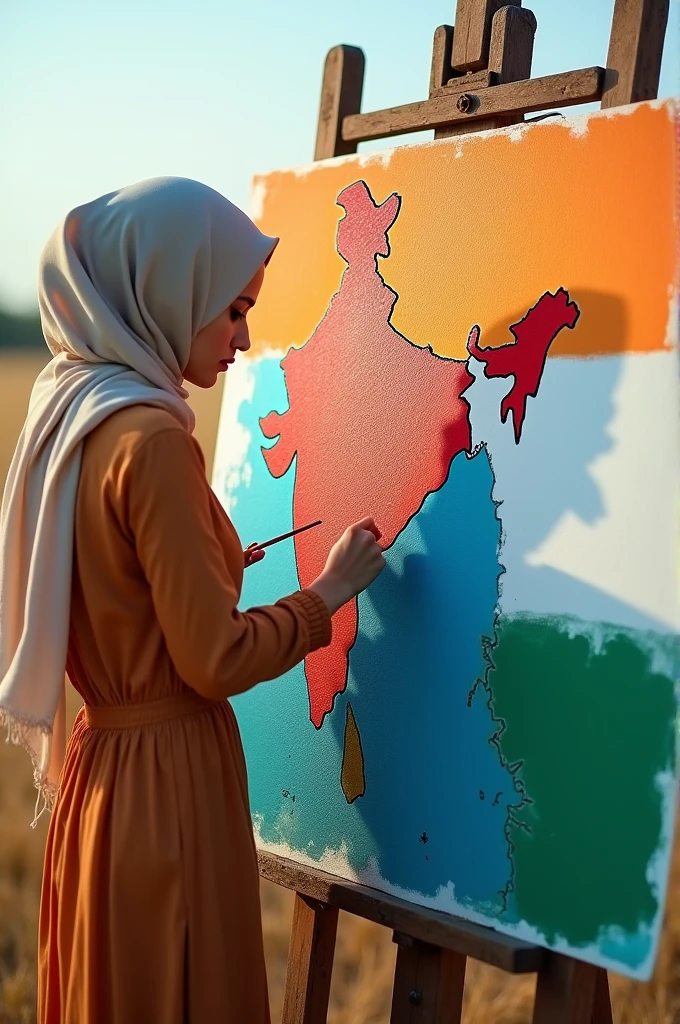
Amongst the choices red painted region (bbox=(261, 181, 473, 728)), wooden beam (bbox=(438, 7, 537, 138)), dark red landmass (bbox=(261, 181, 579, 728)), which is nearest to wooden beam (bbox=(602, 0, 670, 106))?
wooden beam (bbox=(438, 7, 537, 138))

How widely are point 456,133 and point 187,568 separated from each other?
3.29 feet

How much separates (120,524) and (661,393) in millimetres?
798

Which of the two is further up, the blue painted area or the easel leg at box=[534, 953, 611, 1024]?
the blue painted area

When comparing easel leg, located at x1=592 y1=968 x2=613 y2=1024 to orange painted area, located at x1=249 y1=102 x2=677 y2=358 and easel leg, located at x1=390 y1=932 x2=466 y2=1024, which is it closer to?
easel leg, located at x1=390 y1=932 x2=466 y2=1024

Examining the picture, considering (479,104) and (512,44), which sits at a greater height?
(512,44)

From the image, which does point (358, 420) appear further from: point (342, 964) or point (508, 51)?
point (342, 964)

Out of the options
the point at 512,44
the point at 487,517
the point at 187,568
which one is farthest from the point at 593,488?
the point at 512,44

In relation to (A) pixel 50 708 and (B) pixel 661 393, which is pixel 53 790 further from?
(B) pixel 661 393

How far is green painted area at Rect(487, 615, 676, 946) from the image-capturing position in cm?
156

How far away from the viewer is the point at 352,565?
1.83 meters

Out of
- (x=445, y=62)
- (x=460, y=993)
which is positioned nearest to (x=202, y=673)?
(x=460, y=993)

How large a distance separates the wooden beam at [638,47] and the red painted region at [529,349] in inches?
12.9

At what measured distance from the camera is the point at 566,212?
1.73 metres

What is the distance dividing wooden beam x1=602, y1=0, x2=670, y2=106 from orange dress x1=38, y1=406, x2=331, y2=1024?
34.6 inches
